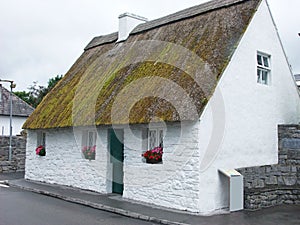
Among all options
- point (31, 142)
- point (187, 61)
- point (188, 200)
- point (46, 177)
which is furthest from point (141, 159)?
point (31, 142)

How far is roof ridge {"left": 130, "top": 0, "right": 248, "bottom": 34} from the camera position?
12.1 m

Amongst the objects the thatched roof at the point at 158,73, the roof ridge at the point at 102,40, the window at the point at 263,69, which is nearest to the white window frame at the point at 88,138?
the thatched roof at the point at 158,73

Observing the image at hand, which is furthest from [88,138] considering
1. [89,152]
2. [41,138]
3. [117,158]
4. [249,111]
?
[249,111]

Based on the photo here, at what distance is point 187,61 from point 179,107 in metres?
1.83

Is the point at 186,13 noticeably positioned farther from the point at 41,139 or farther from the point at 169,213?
the point at 41,139

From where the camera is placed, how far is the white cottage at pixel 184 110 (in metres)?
9.91

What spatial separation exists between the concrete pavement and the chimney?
700cm

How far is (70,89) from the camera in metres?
15.9


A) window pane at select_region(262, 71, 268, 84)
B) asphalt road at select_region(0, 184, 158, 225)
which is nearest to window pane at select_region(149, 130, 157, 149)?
asphalt road at select_region(0, 184, 158, 225)

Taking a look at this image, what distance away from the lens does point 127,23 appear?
1617 centimetres

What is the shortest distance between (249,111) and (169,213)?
12.5ft

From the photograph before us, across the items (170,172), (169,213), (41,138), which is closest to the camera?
(169,213)

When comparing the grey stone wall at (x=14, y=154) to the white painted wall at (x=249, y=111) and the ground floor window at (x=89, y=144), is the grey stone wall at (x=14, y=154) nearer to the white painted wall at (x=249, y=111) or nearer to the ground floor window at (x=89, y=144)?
the ground floor window at (x=89, y=144)

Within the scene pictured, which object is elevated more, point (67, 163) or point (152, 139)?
point (152, 139)
